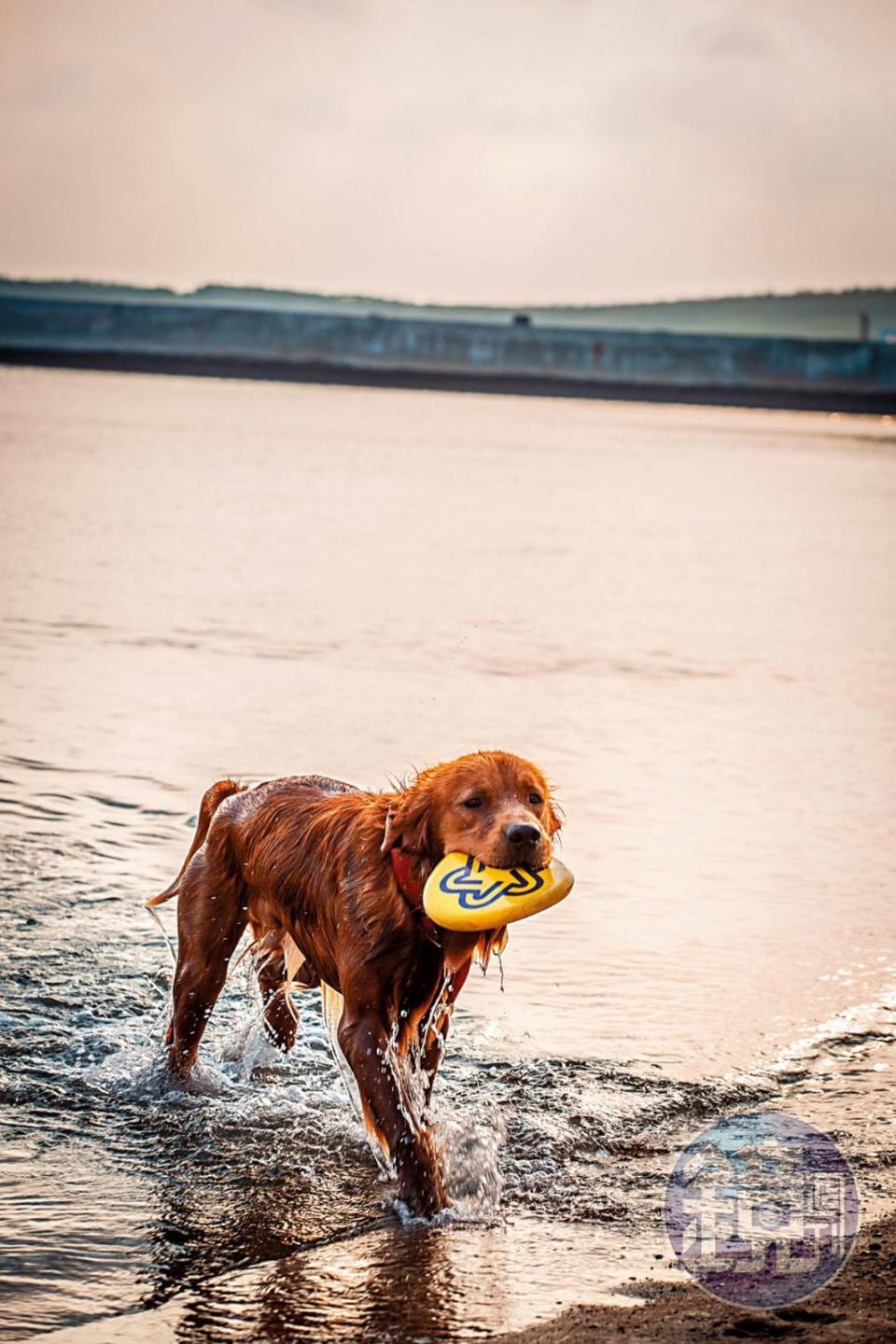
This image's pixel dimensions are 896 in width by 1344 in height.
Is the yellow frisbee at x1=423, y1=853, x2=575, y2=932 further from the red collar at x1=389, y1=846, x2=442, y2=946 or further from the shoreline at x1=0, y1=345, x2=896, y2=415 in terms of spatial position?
the shoreline at x1=0, y1=345, x2=896, y2=415

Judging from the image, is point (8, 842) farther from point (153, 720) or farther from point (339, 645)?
point (339, 645)

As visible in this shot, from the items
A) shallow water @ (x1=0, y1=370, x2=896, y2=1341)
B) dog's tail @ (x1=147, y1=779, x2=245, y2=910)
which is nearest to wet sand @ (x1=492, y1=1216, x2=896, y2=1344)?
shallow water @ (x1=0, y1=370, x2=896, y2=1341)

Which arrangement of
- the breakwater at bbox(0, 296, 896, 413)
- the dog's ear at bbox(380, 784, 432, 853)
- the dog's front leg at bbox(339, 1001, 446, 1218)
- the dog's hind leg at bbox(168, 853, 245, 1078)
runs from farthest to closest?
the breakwater at bbox(0, 296, 896, 413) → the dog's hind leg at bbox(168, 853, 245, 1078) → the dog's front leg at bbox(339, 1001, 446, 1218) → the dog's ear at bbox(380, 784, 432, 853)

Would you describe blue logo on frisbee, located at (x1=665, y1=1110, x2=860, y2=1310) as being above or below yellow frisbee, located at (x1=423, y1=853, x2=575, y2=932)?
below

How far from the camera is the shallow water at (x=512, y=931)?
5.49 meters

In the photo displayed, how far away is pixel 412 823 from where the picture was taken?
557 cm

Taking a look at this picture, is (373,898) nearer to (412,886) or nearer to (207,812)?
(412,886)

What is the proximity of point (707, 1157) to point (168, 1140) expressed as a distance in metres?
1.77

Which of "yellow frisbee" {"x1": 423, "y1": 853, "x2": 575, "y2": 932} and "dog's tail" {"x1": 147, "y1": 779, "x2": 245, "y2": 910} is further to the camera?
"dog's tail" {"x1": 147, "y1": 779, "x2": 245, "y2": 910}

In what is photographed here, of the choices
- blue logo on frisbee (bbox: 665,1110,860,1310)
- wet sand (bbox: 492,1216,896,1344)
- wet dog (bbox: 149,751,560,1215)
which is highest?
wet dog (bbox: 149,751,560,1215)

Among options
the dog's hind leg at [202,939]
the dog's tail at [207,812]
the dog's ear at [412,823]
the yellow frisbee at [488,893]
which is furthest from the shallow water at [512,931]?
the dog's ear at [412,823]

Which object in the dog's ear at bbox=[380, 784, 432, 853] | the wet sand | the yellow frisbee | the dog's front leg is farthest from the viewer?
the dog's front leg

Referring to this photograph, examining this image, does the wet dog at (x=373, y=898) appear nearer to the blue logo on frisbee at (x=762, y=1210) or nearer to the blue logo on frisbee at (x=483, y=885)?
the blue logo on frisbee at (x=483, y=885)

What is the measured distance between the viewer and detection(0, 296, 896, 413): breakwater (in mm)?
95125
